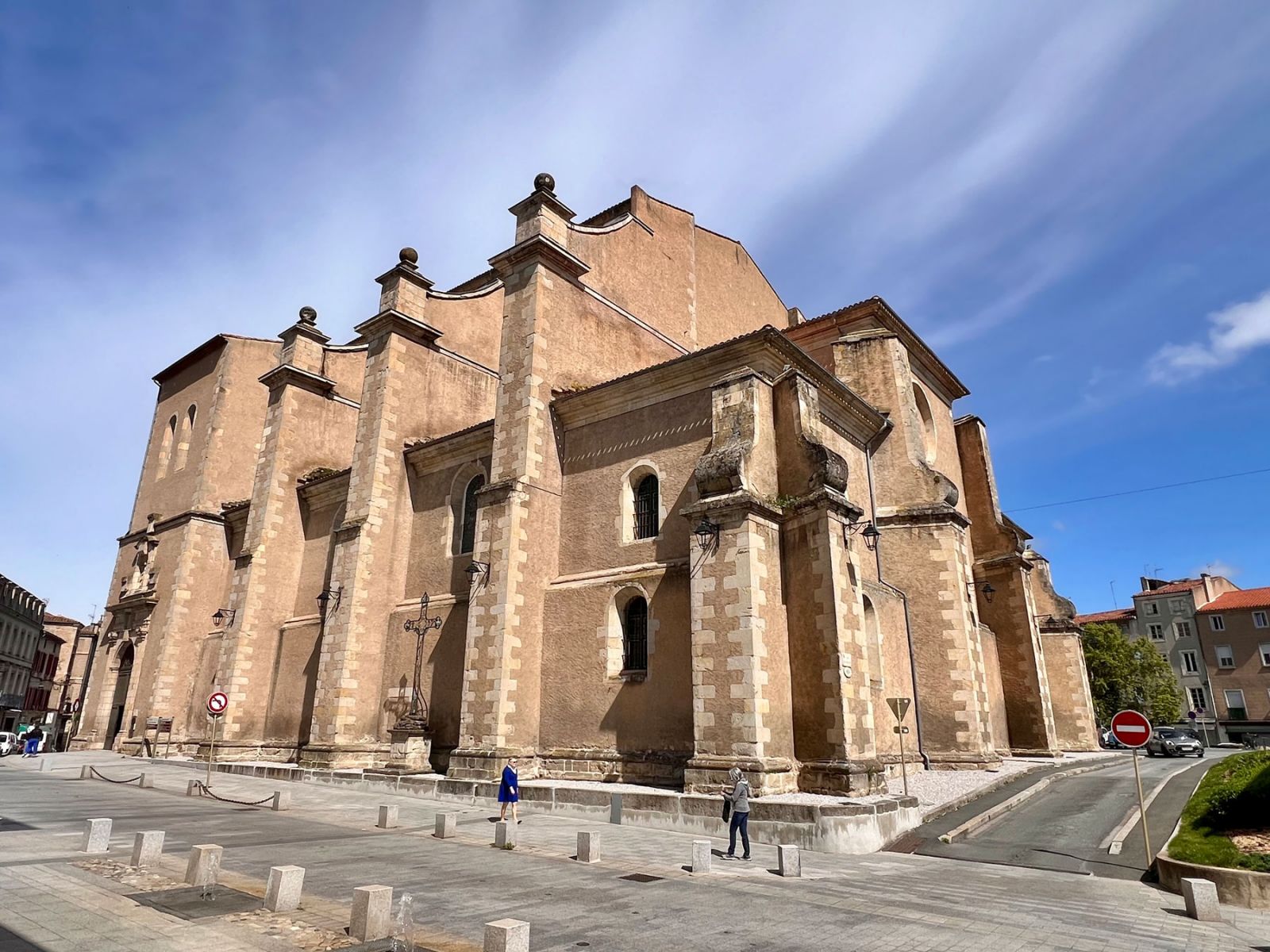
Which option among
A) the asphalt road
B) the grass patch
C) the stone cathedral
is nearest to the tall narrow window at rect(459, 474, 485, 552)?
the stone cathedral

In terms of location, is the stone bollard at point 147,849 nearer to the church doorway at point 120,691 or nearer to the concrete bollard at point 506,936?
the concrete bollard at point 506,936

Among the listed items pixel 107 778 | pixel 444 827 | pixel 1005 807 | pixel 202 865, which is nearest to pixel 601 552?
pixel 444 827

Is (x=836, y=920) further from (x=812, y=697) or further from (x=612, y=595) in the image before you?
(x=612, y=595)

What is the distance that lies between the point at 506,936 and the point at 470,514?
15411mm

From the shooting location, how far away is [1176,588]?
56.5m

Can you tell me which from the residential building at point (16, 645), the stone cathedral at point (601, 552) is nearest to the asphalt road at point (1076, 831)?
the stone cathedral at point (601, 552)

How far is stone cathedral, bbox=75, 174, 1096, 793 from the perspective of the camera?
1358cm

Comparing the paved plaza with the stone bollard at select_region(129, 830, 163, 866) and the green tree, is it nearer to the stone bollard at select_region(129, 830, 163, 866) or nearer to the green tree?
the stone bollard at select_region(129, 830, 163, 866)

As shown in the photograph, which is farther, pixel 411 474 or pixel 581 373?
pixel 411 474

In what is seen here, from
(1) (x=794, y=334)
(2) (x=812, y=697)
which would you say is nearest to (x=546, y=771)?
(2) (x=812, y=697)

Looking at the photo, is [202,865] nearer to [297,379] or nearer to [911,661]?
[911,661]

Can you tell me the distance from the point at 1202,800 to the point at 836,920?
7.95 meters

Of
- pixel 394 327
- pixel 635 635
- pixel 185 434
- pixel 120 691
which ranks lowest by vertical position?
pixel 120 691

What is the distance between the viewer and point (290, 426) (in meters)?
25.3
